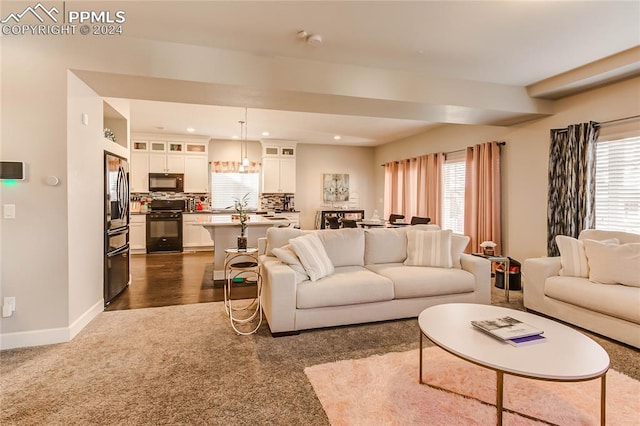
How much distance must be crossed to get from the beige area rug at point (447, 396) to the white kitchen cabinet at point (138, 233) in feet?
20.3

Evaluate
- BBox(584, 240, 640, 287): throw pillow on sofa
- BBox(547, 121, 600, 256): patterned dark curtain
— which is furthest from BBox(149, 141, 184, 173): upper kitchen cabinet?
BBox(584, 240, 640, 287): throw pillow on sofa

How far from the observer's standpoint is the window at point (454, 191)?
5.95 metres

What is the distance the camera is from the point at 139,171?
7.15 m

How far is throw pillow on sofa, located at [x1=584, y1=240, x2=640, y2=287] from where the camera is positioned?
2.79 meters

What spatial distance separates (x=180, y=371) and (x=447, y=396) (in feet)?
5.91

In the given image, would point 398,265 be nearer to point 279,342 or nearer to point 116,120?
point 279,342

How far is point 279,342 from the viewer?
2.72m

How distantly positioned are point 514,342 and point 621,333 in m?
1.67

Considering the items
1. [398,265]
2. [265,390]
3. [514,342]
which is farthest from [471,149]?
[265,390]

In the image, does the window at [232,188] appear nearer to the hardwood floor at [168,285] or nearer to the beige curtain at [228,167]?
the beige curtain at [228,167]

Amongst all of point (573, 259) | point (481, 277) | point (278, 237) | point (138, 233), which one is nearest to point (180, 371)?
point (278, 237)

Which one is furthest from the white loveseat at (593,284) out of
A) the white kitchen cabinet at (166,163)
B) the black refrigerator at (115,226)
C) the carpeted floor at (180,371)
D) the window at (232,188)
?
Answer: the white kitchen cabinet at (166,163)

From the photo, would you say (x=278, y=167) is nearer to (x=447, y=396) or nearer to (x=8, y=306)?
(x=8, y=306)

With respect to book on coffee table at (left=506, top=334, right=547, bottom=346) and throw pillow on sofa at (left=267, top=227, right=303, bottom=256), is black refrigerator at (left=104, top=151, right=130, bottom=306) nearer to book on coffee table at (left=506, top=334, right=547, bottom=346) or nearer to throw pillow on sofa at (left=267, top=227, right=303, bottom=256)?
throw pillow on sofa at (left=267, top=227, right=303, bottom=256)
